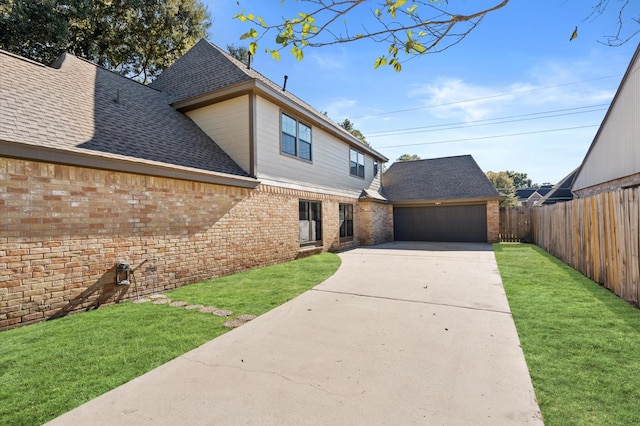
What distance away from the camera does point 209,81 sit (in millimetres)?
10070

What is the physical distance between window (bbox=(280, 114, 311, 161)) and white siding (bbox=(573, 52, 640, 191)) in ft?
37.4

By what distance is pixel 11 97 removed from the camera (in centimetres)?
582

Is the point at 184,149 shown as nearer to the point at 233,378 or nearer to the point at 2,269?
the point at 2,269

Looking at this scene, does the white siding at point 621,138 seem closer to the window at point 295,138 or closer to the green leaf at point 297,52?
the window at point 295,138

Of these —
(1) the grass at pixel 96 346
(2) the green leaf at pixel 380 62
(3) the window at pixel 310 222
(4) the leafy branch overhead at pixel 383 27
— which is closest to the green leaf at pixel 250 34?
(4) the leafy branch overhead at pixel 383 27

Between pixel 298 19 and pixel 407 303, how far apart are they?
453cm

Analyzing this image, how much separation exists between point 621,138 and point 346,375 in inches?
597

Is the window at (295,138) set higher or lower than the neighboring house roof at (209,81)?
lower

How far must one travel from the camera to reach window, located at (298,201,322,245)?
36.6 ft

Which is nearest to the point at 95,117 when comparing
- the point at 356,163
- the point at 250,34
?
the point at 250,34

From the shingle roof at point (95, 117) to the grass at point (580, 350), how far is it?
6817 millimetres

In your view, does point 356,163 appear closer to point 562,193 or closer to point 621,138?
point 621,138

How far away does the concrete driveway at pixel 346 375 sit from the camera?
2.29 m

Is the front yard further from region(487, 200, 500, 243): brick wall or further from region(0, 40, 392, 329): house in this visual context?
region(487, 200, 500, 243): brick wall
